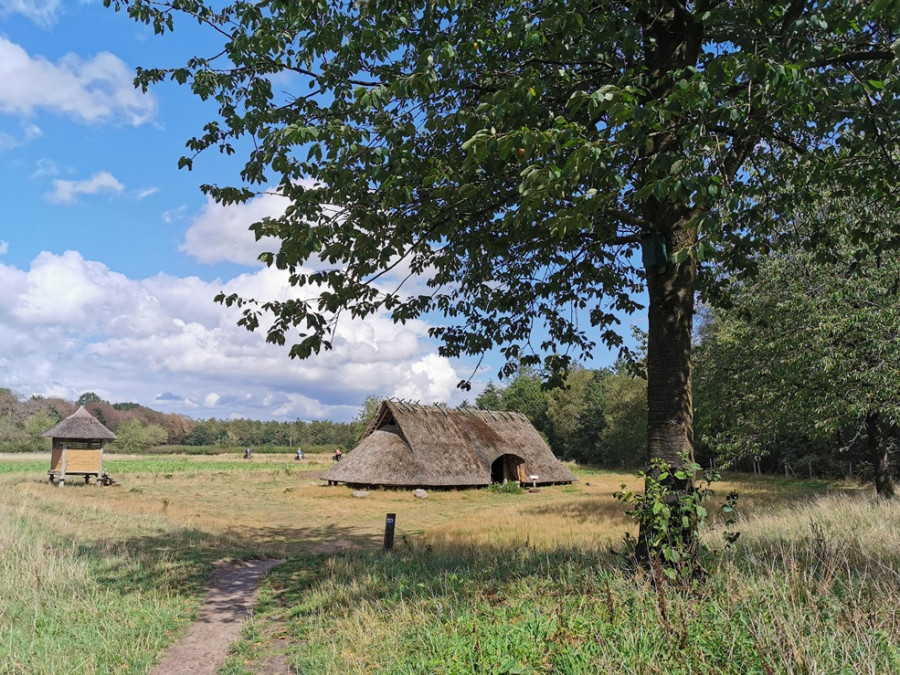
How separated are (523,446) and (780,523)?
3174 centimetres

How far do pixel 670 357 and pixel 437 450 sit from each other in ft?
99.5

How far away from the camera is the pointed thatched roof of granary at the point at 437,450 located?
3331 centimetres

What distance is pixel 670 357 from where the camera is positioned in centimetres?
679

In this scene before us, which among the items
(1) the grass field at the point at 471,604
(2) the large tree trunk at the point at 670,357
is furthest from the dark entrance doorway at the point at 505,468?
(2) the large tree trunk at the point at 670,357

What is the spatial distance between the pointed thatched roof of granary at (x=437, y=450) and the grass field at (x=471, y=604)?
61.4ft

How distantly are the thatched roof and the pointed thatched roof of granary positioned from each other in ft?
45.2

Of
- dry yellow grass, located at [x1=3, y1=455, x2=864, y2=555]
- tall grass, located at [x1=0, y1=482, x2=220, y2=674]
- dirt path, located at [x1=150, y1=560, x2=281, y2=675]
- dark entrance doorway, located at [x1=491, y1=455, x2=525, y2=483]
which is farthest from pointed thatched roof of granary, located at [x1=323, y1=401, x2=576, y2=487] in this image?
dirt path, located at [x1=150, y1=560, x2=281, y2=675]

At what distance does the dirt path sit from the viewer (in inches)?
247

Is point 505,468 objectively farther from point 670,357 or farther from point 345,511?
point 670,357

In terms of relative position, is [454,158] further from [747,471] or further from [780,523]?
[747,471]

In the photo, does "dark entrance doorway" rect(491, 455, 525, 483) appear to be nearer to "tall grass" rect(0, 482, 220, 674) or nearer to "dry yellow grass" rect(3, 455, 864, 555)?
"dry yellow grass" rect(3, 455, 864, 555)

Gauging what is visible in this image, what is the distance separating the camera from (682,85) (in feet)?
14.6

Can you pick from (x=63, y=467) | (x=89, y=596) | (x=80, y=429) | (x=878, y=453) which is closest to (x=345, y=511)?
(x=89, y=596)

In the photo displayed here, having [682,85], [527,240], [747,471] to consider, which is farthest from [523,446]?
[682,85]
